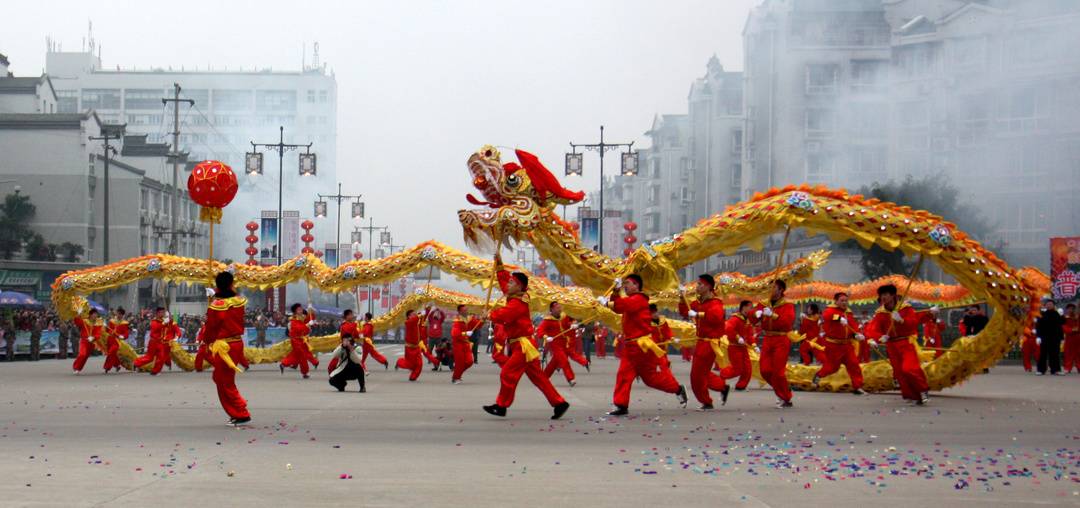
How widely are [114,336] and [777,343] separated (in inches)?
559

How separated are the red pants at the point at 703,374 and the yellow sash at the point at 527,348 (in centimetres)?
226

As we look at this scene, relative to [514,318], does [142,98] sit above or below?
above

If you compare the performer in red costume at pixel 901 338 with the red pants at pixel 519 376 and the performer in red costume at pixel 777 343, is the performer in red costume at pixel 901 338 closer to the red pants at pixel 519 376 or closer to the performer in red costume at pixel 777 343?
the performer in red costume at pixel 777 343

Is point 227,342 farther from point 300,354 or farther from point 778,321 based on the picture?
point 300,354

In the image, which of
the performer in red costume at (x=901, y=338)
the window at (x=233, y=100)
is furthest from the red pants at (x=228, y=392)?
the window at (x=233, y=100)

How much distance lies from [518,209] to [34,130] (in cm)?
3950

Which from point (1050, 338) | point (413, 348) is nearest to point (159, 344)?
point (413, 348)

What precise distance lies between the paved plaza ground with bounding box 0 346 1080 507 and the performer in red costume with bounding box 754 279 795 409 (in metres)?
0.48

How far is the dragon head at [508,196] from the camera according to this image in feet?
54.5

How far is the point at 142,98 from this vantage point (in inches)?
3848

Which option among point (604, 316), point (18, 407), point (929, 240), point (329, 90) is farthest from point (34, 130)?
point (329, 90)

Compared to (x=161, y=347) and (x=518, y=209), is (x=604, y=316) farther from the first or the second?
(x=161, y=347)

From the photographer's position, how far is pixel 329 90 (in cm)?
10000

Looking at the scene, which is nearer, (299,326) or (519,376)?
(519,376)
